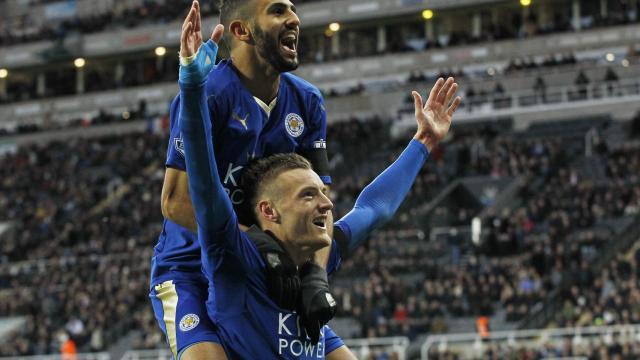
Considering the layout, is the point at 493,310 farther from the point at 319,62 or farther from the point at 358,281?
the point at 319,62

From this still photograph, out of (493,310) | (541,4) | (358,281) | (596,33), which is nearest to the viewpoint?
(493,310)

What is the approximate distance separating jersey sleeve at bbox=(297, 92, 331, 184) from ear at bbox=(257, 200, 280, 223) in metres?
1.07

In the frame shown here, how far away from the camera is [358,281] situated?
115ft

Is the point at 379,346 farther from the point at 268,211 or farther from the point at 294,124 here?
the point at 268,211

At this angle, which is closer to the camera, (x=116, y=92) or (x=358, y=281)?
(x=358, y=281)

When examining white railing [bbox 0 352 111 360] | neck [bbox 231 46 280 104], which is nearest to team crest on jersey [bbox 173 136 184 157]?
neck [bbox 231 46 280 104]

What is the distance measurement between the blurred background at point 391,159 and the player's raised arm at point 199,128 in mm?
18941

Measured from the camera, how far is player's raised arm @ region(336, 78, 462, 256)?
25.2 ft

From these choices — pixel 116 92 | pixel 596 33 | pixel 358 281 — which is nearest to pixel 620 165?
pixel 358 281

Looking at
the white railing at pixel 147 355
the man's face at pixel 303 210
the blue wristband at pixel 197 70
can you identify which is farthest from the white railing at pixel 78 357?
the blue wristband at pixel 197 70

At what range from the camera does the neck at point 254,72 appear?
25.2 ft

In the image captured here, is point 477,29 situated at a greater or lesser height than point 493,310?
greater

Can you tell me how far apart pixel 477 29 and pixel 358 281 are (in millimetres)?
26486

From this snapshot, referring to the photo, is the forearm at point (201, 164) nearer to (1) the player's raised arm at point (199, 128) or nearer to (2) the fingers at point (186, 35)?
(1) the player's raised arm at point (199, 128)
